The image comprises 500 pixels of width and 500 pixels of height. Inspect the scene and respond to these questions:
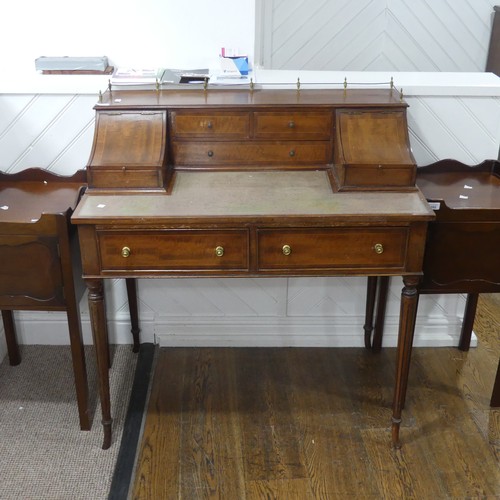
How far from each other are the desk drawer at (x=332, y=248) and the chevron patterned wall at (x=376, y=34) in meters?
2.06

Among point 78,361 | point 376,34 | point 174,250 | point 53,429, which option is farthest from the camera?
point 376,34

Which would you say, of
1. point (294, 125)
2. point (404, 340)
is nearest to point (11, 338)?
point (294, 125)

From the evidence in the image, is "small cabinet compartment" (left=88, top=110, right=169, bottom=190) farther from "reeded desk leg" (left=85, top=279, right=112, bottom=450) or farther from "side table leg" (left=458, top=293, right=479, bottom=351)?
"side table leg" (left=458, top=293, right=479, bottom=351)

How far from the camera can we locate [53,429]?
2.32m

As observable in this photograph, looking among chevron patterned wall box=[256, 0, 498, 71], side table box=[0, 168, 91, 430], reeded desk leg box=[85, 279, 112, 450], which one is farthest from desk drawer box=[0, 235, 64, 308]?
chevron patterned wall box=[256, 0, 498, 71]

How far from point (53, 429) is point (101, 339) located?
1.50 feet

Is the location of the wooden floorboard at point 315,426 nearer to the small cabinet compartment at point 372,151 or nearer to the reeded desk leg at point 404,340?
the reeded desk leg at point 404,340

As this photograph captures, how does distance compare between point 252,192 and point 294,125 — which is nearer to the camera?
point 252,192

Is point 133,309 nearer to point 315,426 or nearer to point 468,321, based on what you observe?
point 315,426

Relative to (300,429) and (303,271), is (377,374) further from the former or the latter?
(303,271)

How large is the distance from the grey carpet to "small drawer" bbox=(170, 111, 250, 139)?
0.98 meters

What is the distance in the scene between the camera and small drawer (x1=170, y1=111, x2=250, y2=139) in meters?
2.20

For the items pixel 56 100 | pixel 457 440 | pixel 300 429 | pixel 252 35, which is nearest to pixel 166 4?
pixel 252 35

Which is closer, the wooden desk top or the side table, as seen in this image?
the wooden desk top
